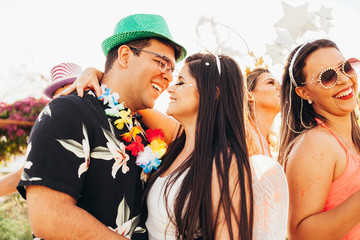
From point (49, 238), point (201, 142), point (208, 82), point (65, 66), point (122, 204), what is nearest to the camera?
point (49, 238)

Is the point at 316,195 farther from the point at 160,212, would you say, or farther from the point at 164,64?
the point at 164,64

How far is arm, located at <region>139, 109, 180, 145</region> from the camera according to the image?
8.85 ft

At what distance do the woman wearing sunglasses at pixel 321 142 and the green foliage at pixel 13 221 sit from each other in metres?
5.92

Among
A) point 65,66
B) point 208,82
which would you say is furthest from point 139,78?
point 65,66

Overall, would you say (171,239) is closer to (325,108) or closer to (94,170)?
(94,170)

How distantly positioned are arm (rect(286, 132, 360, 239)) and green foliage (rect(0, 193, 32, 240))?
596 centimetres

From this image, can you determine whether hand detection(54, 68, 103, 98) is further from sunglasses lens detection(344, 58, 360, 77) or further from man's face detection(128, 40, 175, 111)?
sunglasses lens detection(344, 58, 360, 77)

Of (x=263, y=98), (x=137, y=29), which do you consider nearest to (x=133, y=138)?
(x=137, y=29)

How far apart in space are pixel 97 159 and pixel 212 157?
670 millimetres

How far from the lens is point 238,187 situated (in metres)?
1.67

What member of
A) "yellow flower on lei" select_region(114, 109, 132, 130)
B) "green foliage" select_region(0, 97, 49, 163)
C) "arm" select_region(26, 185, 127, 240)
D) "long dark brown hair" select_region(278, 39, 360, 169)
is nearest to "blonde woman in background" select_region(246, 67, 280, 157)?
"long dark brown hair" select_region(278, 39, 360, 169)

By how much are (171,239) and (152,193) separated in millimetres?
294

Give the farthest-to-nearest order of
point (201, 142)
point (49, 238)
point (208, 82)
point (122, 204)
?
point (208, 82), point (201, 142), point (122, 204), point (49, 238)

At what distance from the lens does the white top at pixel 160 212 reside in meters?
1.81
